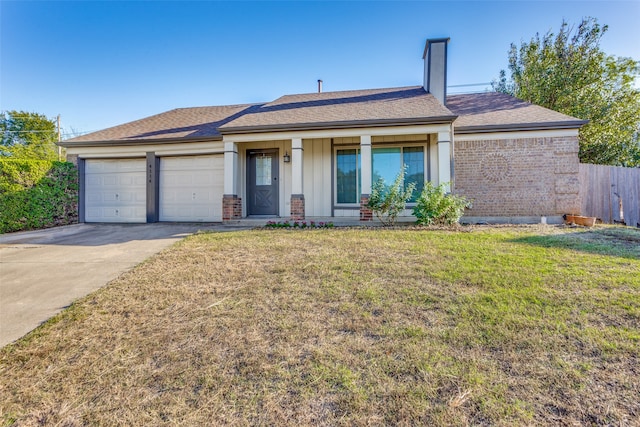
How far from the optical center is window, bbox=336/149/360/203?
9555mm

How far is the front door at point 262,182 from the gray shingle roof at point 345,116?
49.9 inches

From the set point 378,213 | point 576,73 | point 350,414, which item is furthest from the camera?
point 576,73

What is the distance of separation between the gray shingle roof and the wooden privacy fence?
1.97 meters

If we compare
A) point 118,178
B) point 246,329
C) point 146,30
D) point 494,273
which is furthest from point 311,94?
point 246,329

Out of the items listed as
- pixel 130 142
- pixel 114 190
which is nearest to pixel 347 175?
pixel 130 142

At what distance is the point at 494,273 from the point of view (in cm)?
382

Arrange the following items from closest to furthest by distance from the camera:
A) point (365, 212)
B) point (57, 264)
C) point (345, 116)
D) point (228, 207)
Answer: point (57, 264) → point (365, 212) → point (345, 116) → point (228, 207)

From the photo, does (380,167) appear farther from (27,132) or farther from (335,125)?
(27,132)

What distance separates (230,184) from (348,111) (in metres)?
4.23

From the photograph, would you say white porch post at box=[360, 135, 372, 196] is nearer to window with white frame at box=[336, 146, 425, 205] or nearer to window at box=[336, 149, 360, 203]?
window with white frame at box=[336, 146, 425, 205]

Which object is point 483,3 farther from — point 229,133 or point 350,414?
point 350,414

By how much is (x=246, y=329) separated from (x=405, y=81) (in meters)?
12.4

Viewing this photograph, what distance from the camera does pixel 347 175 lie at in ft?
31.6

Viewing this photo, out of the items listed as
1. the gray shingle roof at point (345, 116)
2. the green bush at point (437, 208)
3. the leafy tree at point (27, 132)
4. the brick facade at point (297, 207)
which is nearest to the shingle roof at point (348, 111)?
the gray shingle roof at point (345, 116)
